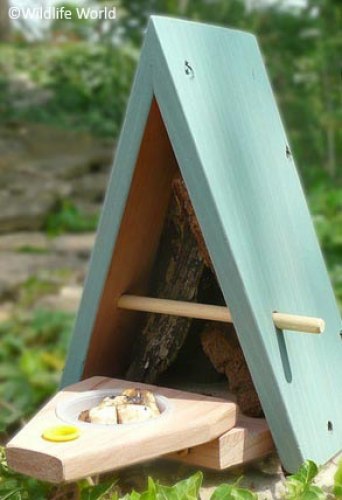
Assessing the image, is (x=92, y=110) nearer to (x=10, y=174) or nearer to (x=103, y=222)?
(x=10, y=174)

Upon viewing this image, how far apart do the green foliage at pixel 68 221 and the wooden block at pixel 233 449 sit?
17.0 feet

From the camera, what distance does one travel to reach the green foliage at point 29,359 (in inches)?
119

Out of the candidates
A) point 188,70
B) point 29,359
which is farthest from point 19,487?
point 29,359

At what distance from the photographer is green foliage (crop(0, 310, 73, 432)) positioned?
119 inches

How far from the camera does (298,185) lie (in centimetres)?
214

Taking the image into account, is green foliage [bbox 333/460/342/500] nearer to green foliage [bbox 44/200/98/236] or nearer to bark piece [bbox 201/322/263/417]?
bark piece [bbox 201/322/263/417]

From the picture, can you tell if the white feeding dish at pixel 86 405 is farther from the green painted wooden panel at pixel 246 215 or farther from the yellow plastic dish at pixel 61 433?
the green painted wooden panel at pixel 246 215

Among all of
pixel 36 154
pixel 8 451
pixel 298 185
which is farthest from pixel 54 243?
pixel 8 451

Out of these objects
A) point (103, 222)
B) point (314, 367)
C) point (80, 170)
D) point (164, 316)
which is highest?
point (80, 170)

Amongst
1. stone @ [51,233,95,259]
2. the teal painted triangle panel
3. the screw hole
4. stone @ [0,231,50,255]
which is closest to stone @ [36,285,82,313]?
stone @ [51,233,95,259]

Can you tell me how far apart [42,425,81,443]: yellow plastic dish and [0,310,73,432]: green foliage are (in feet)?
2.46

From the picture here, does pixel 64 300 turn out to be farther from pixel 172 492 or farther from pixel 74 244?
pixel 172 492

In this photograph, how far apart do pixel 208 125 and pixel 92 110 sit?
8101 mm

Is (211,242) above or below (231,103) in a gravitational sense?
below
